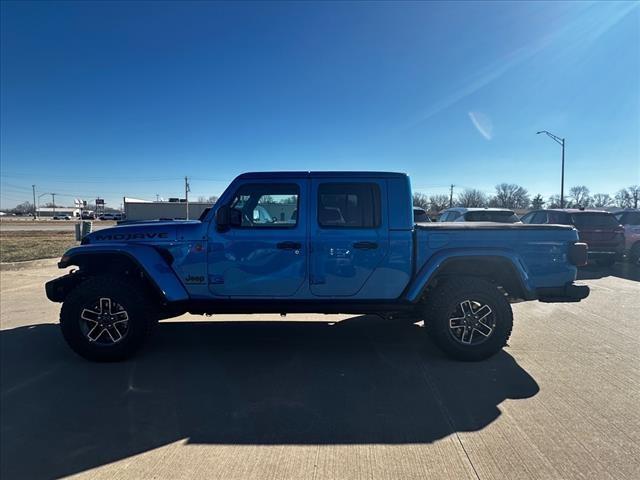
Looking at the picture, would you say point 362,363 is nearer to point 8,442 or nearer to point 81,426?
point 81,426

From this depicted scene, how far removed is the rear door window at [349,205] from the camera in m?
4.03

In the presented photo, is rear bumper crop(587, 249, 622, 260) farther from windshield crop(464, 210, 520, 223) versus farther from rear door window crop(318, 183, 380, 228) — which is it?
rear door window crop(318, 183, 380, 228)

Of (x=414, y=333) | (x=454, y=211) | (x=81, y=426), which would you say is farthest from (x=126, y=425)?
(x=454, y=211)

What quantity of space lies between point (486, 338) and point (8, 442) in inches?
174

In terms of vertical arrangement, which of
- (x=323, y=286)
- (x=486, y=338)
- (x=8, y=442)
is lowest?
(x=8, y=442)

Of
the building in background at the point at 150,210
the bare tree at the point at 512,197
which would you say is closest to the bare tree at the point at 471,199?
the bare tree at the point at 512,197

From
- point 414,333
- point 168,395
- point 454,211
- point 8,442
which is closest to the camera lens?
point 8,442

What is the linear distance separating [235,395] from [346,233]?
1.99m

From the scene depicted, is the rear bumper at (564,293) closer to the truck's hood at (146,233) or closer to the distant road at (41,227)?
the truck's hood at (146,233)

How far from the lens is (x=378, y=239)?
13.0 feet

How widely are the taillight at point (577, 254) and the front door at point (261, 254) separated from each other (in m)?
3.10

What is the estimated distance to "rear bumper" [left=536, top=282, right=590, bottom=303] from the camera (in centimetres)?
412

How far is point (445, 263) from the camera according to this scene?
394cm

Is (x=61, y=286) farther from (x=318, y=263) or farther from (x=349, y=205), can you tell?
(x=349, y=205)
